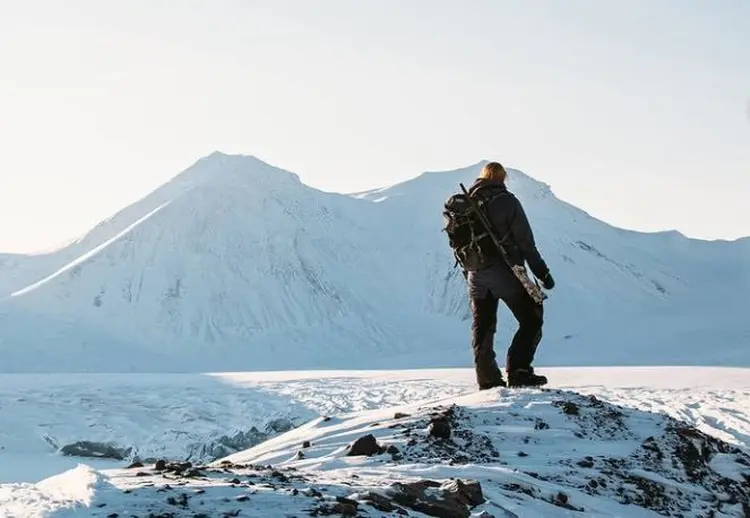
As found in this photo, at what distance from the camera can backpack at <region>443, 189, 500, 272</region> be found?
951cm

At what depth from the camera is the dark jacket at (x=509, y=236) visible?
927 cm

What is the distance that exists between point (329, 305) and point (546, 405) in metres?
62.7

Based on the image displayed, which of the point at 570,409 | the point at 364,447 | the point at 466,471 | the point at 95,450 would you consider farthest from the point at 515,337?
the point at 95,450

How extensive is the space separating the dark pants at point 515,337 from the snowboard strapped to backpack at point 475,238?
0.19 metres

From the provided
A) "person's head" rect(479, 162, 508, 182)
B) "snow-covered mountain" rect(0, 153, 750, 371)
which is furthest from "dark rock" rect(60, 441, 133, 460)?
"snow-covered mountain" rect(0, 153, 750, 371)

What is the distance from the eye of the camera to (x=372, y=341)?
66000 mm

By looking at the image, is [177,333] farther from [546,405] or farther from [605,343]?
[546,405]

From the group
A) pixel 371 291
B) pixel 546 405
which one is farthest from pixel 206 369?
pixel 546 405

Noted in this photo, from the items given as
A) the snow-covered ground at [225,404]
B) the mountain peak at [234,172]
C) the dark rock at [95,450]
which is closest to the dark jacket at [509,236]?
the snow-covered ground at [225,404]

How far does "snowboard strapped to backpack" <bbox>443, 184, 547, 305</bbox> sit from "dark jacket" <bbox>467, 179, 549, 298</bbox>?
52 mm

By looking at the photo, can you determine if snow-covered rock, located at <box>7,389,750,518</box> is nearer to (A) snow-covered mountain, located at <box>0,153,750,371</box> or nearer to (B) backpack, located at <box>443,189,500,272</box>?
(B) backpack, located at <box>443,189,500,272</box>

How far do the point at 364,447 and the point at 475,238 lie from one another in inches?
135

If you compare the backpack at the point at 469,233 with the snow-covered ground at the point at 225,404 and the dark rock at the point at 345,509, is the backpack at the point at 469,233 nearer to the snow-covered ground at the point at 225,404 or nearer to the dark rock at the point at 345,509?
the snow-covered ground at the point at 225,404

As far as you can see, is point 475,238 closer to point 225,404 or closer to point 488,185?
point 488,185
